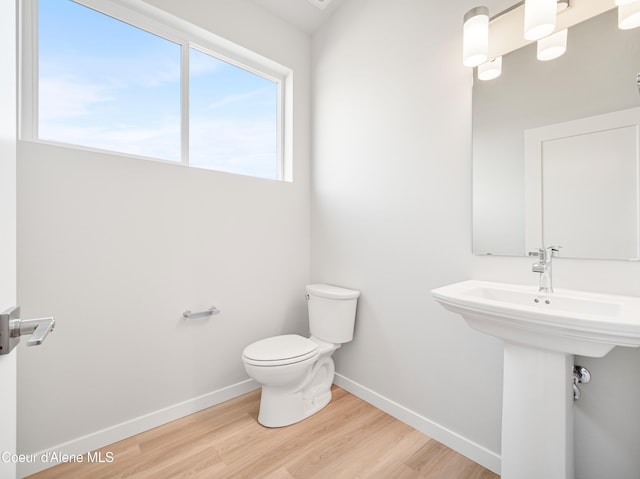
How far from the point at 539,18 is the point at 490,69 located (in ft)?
0.82

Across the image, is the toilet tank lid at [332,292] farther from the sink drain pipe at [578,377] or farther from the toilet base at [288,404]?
the sink drain pipe at [578,377]

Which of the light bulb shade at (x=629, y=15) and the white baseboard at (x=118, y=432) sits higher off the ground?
the light bulb shade at (x=629, y=15)

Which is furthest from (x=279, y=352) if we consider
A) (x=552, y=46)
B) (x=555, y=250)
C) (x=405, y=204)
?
(x=552, y=46)

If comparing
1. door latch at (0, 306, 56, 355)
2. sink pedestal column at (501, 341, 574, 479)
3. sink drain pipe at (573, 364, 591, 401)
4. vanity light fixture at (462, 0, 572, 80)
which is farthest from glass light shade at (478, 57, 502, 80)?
door latch at (0, 306, 56, 355)

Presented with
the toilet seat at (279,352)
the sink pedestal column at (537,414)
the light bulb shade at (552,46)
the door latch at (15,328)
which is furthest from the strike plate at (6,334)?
the light bulb shade at (552,46)

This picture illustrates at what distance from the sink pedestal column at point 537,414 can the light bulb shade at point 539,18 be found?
1195 millimetres

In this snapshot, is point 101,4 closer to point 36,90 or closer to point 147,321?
point 36,90

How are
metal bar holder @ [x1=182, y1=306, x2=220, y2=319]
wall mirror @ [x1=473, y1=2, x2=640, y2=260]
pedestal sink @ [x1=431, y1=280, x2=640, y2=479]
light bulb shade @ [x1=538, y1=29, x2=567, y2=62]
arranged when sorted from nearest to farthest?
pedestal sink @ [x1=431, y1=280, x2=640, y2=479] → wall mirror @ [x1=473, y1=2, x2=640, y2=260] → light bulb shade @ [x1=538, y1=29, x2=567, y2=62] → metal bar holder @ [x1=182, y1=306, x2=220, y2=319]

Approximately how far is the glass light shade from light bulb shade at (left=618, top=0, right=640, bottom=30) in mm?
386

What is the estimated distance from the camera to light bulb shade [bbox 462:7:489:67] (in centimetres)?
127

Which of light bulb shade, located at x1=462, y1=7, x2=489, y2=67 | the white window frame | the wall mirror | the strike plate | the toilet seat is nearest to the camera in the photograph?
the strike plate

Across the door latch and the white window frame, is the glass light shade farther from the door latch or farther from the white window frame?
the door latch

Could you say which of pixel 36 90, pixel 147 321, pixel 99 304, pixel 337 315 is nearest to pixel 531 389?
pixel 337 315

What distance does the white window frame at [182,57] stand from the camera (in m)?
Answer: 1.39
